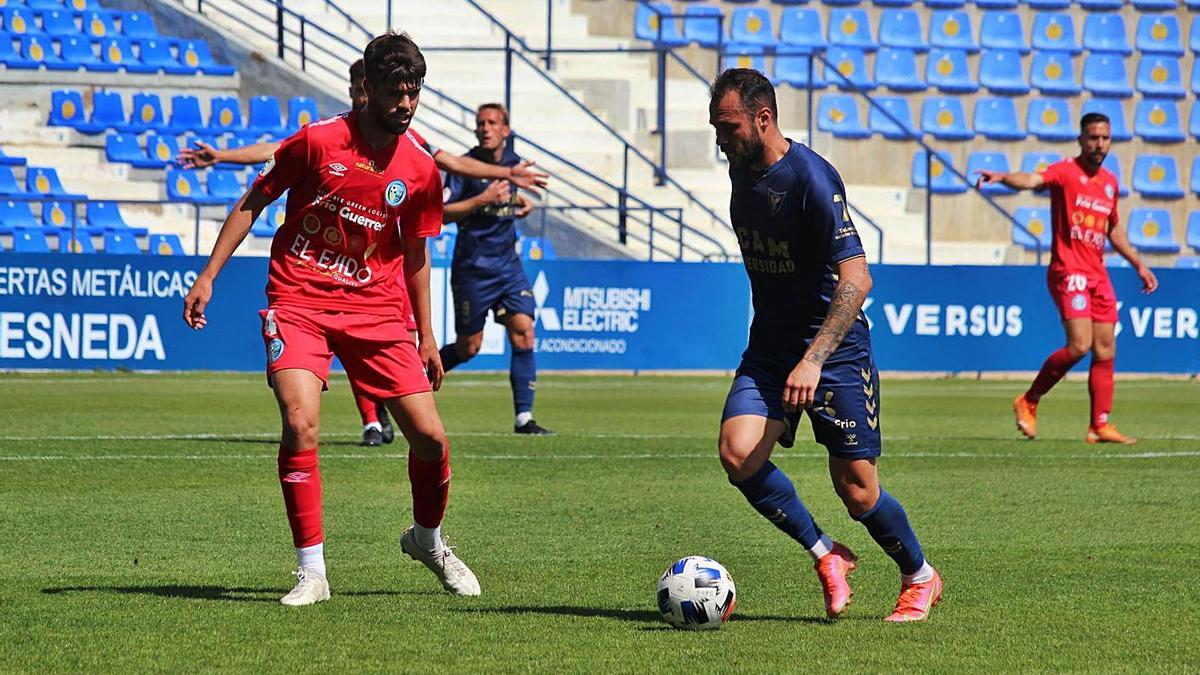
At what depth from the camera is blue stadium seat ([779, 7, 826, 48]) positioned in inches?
1166

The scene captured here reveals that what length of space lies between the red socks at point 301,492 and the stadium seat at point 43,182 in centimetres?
1653

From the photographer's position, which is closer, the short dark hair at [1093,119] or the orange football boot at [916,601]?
the orange football boot at [916,601]

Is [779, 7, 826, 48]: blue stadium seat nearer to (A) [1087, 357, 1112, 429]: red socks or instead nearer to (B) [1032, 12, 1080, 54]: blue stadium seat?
(B) [1032, 12, 1080, 54]: blue stadium seat

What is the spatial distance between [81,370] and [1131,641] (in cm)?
1515

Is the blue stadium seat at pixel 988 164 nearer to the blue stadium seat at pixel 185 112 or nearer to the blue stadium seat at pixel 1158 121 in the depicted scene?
the blue stadium seat at pixel 1158 121

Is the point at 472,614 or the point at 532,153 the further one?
the point at 532,153

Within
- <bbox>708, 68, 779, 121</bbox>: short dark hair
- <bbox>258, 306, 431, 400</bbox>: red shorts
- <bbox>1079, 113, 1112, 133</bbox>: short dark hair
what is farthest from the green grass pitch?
<bbox>1079, 113, 1112, 133</bbox>: short dark hair

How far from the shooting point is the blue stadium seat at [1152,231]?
2841cm

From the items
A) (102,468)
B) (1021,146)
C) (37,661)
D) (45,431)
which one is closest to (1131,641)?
(37,661)

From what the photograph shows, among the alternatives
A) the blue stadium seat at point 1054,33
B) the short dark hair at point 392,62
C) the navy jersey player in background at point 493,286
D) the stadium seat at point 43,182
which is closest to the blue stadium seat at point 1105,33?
the blue stadium seat at point 1054,33

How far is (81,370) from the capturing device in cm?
1889

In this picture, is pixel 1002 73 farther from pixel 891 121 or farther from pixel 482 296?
pixel 482 296

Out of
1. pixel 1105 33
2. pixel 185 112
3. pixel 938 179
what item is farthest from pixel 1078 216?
pixel 1105 33

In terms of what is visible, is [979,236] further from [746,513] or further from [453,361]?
[746,513]
